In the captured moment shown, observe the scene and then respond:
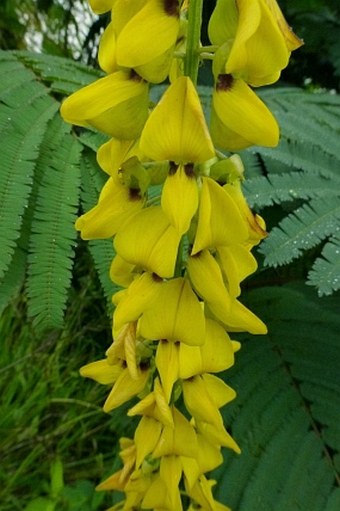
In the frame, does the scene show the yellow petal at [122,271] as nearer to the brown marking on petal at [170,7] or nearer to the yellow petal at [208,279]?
the yellow petal at [208,279]

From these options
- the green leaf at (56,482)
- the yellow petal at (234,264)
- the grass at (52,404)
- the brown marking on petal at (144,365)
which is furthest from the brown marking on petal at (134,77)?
the grass at (52,404)

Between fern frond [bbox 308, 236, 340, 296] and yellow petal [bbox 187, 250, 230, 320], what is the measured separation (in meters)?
0.37

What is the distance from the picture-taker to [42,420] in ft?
8.97

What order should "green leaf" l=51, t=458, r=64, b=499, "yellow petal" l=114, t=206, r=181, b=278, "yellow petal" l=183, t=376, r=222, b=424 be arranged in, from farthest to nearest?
"green leaf" l=51, t=458, r=64, b=499
"yellow petal" l=183, t=376, r=222, b=424
"yellow petal" l=114, t=206, r=181, b=278

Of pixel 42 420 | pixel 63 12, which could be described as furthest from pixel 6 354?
pixel 63 12

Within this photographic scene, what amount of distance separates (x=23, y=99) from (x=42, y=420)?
142cm

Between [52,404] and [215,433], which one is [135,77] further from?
[52,404]

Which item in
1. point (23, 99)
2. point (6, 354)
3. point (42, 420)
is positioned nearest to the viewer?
point (23, 99)

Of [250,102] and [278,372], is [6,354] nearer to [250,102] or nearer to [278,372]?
[278,372]

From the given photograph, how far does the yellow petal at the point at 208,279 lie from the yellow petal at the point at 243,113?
0.46 ft

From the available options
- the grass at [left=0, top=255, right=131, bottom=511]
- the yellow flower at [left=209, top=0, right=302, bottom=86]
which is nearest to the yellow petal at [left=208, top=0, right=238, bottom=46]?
the yellow flower at [left=209, top=0, right=302, bottom=86]

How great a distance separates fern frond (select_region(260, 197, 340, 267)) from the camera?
1312 millimetres

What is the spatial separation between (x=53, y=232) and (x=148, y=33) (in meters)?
0.64

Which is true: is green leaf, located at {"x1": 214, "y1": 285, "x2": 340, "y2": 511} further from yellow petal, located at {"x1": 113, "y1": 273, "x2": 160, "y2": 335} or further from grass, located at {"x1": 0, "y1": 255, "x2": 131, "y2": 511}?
grass, located at {"x1": 0, "y1": 255, "x2": 131, "y2": 511}
